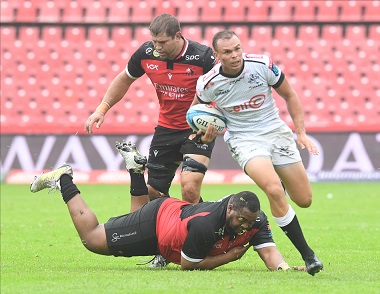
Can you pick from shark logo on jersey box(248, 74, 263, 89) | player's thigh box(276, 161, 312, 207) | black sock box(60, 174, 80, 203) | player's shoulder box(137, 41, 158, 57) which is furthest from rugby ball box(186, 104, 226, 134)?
black sock box(60, 174, 80, 203)

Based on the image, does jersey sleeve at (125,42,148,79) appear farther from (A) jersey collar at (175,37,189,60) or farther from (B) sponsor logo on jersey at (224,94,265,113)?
(B) sponsor logo on jersey at (224,94,265,113)

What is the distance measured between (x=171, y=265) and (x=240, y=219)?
6.10ft

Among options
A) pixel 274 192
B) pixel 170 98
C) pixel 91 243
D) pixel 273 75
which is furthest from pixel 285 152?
pixel 91 243

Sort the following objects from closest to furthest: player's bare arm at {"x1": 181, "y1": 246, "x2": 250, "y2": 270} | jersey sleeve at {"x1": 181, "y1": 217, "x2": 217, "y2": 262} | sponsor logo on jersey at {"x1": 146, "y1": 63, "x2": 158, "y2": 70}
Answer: jersey sleeve at {"x1": 181, "y1": 217, "x2": 217, "y2": 262}
player's bare arm at {"x1": 181, "y1": 246, "x2": 250, "y2": 270}
sponsor logo on jersey at {"x1": 146, "y1": 63, "x2": 158, "y2": 70}

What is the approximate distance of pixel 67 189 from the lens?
8.91m

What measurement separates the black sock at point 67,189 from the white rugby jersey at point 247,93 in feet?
5.17

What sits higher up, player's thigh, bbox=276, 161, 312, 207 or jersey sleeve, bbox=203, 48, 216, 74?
jersey sleeve, bbox=203, 48, 216, 74

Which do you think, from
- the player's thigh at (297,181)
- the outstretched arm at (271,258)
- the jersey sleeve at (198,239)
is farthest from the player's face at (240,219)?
the player's thigh at (297,181)

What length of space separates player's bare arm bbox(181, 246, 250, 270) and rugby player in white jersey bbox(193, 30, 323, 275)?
0.62 metres

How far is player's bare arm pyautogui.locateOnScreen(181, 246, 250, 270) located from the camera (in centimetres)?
813

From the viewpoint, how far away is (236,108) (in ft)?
28.1

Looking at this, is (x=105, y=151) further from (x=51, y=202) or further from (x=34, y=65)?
(x=34, y=65)

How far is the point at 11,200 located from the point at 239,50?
11019 mm

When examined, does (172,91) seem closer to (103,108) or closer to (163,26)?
(103,108)
